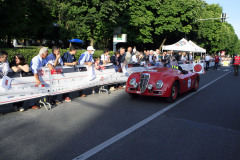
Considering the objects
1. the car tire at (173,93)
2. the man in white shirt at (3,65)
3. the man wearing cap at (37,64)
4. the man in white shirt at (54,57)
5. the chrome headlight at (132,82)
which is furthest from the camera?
the chrome headlight at (132,82)

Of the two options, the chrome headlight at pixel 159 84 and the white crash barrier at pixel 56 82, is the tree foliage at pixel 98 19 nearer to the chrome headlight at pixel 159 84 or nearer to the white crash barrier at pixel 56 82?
the white crash barrier at pixel 56 82

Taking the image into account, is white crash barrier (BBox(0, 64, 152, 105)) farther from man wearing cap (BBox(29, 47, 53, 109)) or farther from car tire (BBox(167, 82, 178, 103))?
car tire (BBox(167, 82, 178, 103))

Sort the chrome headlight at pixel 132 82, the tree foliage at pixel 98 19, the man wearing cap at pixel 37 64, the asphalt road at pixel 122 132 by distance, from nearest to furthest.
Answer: the asphalt road at pixel 122 132 → the man wearing cap at pixel 37 64 → the chrome headlight at pixel 132 82 → the tree foliage at pixel 98 19

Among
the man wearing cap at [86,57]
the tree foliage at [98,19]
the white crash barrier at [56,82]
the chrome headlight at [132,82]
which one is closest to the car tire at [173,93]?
the chrome headlight at [132,82]

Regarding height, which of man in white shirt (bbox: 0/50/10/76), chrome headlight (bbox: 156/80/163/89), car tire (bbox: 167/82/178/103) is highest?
man in white shirt (bbox: 0/50/10/76)

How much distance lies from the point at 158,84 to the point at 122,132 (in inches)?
123

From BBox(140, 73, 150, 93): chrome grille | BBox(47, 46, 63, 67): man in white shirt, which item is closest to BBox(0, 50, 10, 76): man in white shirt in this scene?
BBox(47, 46, 63, 67): man in white shirt

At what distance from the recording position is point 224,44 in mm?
59625

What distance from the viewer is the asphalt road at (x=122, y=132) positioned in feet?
12.6

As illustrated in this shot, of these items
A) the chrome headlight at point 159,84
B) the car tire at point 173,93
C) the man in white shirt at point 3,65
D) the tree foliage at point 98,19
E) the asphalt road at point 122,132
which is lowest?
the asphalt road at point 122,132

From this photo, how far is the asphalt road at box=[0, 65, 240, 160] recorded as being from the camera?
3.83m

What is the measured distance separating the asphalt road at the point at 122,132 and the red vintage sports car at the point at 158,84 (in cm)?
40

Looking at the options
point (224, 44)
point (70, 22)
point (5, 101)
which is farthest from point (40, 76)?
point (224, 44)

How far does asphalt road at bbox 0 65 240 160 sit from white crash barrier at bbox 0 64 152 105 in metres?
0.48
